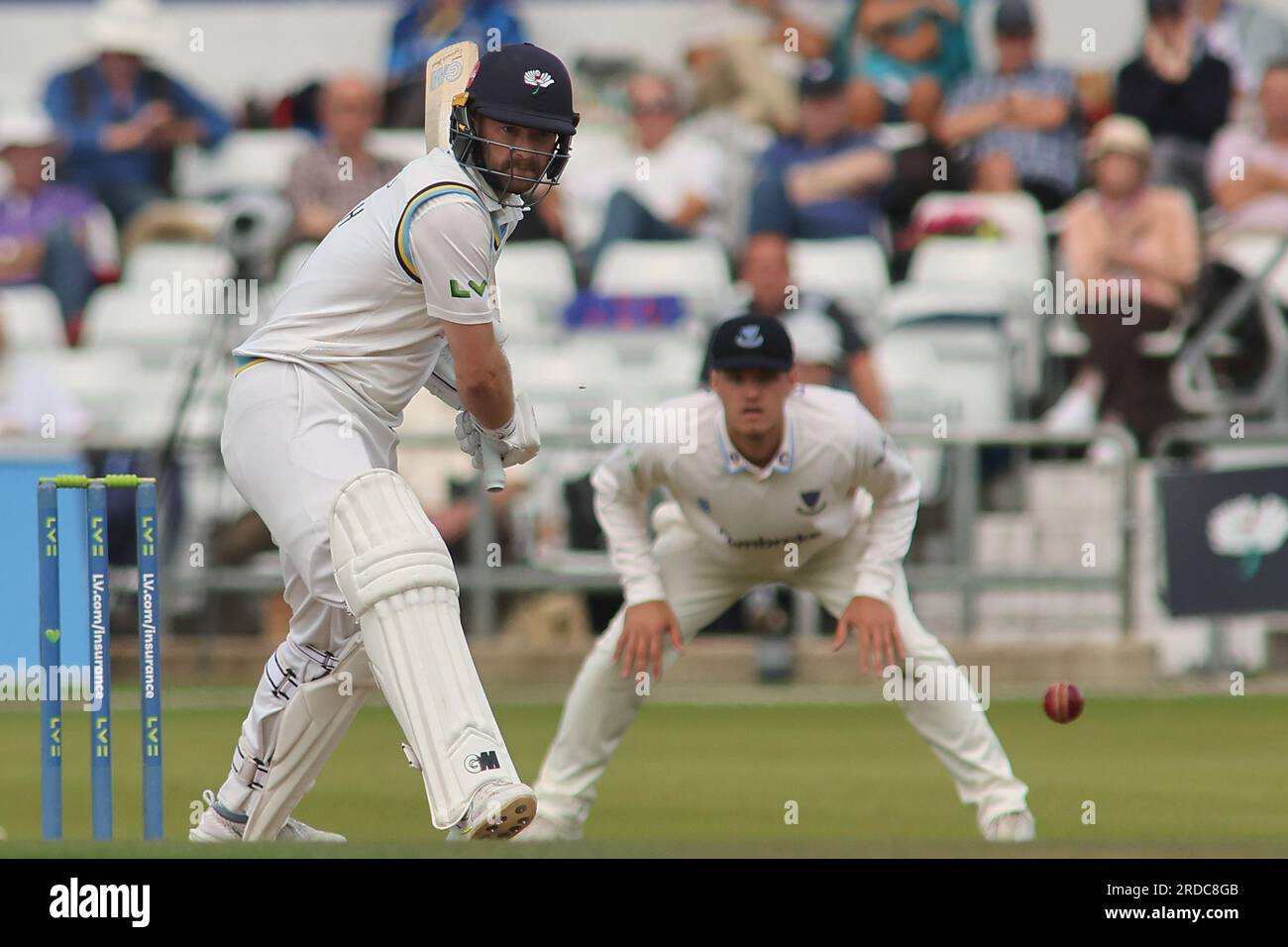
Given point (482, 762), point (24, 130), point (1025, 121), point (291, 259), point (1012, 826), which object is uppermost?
point (24, 130)

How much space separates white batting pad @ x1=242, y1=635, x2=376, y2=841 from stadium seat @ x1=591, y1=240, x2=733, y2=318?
23.4 feet

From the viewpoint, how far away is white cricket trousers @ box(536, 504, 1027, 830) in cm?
645

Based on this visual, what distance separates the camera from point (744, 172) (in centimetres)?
1384

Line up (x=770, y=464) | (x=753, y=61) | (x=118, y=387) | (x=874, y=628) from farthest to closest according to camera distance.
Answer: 1. (x=753, y=61)
2. (x=118, y=387)
3. (x=770, y=464)
4. (x=874, y=628)

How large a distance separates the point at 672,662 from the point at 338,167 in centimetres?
699

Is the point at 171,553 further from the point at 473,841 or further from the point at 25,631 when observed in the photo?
the point at 473,841

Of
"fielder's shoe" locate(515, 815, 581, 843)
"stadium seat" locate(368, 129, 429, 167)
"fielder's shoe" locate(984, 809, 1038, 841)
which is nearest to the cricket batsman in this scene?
"fielder's shoe" locate(515, 815, 581, 843)

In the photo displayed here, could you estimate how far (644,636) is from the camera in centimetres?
655

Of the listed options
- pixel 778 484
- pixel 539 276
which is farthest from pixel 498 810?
pixel 539 276

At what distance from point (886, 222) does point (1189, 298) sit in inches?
83.9

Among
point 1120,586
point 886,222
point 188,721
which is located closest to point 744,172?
point 886,222

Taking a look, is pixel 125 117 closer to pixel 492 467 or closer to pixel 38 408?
pixel 38 408

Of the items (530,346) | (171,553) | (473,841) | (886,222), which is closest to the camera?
(473,841)

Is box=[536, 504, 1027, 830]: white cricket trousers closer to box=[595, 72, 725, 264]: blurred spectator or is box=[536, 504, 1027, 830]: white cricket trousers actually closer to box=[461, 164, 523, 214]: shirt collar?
box=[461, 164, 523, 214]: shirt collar
